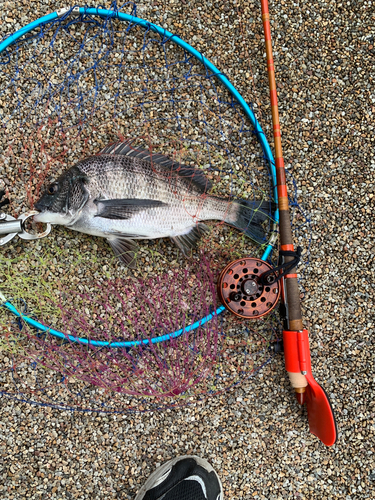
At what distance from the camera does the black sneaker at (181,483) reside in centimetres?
248

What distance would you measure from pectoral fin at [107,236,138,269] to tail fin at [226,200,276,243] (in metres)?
0.63

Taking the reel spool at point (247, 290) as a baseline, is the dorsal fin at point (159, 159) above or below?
above

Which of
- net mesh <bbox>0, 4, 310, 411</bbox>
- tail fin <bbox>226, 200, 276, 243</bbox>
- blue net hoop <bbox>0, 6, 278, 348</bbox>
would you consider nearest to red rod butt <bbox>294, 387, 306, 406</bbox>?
net mesh <bbox>0, 4, 310, 411</bbox>

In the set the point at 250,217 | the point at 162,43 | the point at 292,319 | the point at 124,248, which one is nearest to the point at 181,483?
the point at 292,319

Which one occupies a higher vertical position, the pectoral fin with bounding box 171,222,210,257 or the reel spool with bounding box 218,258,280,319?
the pectoral fin with bounding box 171,222,210,257

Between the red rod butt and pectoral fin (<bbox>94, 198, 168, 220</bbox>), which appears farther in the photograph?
the red rod butt

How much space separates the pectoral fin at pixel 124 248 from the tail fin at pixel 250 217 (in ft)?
2.07

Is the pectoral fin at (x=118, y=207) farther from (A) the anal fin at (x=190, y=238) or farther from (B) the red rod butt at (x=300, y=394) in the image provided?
(B) the red rod butt at (x=300, y=394)

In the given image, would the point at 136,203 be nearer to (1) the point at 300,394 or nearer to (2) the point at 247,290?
(2) the point at 247,290

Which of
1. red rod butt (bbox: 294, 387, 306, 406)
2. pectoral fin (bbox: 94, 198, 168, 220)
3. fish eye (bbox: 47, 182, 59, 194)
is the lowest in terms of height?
red rod butt (bbox: 294, 387, 306, 406)

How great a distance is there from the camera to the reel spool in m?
2.47

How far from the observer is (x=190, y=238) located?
2512 mm

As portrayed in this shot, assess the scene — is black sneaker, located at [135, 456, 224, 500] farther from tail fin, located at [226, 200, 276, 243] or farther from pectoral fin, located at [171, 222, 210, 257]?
tail fin, located at [226, 200, 276, 243]

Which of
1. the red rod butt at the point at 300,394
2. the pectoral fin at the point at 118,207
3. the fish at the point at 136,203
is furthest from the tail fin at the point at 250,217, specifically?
the red rod butt at the point at 300,394
